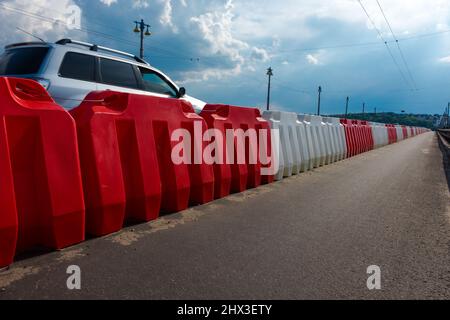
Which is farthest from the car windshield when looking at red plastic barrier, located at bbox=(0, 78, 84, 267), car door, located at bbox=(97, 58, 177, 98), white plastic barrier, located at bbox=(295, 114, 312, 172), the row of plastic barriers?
white plastic barrier, located at bbox=(295, 114, 312, 172)

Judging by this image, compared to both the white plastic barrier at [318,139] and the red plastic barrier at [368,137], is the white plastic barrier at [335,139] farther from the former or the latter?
the red plastic barrier at [368,137]

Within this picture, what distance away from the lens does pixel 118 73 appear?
7.35 m

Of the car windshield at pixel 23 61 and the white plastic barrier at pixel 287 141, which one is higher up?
the car windshield at pixel 23 61

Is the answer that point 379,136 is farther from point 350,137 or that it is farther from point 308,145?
point 308,145

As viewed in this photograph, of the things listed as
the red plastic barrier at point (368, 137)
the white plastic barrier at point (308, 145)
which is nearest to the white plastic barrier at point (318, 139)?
the white plastic barrier at point (308, 145)

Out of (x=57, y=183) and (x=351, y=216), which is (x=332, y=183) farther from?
(x=57, y=183)

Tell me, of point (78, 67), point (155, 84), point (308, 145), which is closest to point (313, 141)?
point (308, 145)

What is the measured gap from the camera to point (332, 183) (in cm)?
755

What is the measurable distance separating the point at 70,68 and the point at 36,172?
3630mm

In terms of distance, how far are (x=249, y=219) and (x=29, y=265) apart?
2436mm

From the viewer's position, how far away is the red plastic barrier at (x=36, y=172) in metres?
2.96

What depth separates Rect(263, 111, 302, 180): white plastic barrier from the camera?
782 centimetres

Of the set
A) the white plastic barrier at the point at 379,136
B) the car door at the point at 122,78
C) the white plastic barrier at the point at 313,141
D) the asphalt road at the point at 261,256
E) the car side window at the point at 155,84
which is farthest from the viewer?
the white plastic barrier at the point at 379,136
